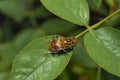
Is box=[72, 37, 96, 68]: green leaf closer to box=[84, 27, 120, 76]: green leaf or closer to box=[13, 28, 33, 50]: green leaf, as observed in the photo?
box=[13, 28, 33, 50]: green leaf

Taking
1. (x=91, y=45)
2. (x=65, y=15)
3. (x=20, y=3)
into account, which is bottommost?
(x=91, y=45)

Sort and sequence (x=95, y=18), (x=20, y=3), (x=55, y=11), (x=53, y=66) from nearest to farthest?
1. (x=53, y=66)
2. (x=55, y=11)
3. (x=95, y=18)
4. (x=20, y=3)

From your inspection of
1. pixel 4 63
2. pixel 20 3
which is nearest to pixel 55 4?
pixel 4 63

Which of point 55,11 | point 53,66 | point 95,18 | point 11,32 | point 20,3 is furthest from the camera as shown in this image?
point 11,32

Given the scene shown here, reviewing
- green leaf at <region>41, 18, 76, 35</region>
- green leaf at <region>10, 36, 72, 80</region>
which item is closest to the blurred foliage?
green leaf at <region>41, 18, 76, 35</region>

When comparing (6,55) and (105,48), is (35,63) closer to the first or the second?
(105,48)

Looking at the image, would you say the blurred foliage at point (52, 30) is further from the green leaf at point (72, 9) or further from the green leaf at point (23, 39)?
the green leaf at point (72, 9)

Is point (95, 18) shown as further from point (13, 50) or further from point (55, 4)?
point (55, 4)

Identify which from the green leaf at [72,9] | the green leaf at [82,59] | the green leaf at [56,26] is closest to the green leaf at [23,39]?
the green leaf at [56,26]
